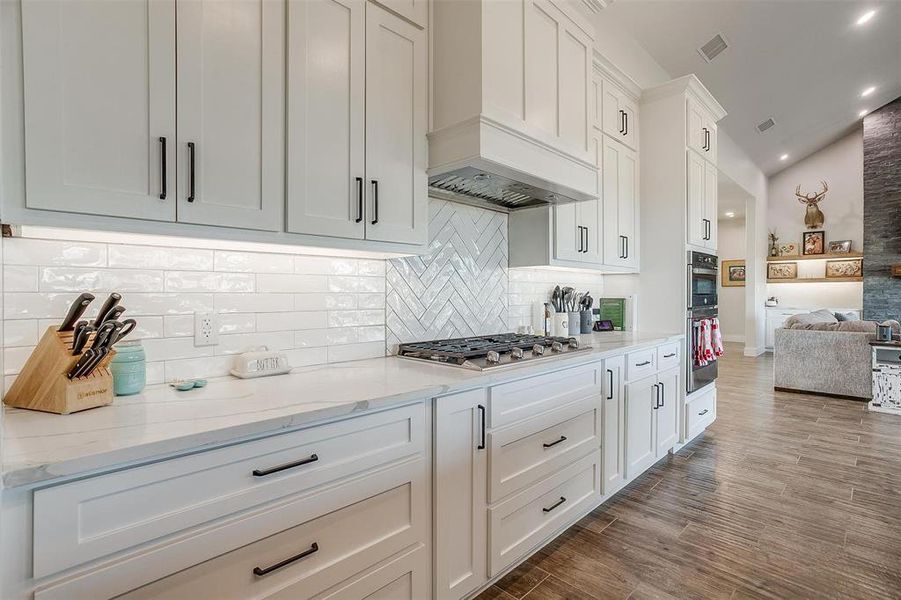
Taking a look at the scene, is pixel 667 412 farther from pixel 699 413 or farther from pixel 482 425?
pixel 482 425

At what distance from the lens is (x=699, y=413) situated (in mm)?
3645

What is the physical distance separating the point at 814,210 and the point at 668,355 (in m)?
8.21

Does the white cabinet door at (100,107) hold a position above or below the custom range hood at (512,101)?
below

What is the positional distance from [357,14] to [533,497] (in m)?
2.09

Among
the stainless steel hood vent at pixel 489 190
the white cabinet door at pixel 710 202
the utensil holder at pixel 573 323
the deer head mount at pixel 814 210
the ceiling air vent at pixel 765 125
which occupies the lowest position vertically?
the utensil holder at pixel 573 323

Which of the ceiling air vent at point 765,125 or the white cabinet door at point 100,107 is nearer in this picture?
the white cabinet door at point 100,107

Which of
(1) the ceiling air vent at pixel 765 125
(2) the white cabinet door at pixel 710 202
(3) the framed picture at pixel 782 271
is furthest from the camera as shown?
(3) the framed picture at pixel 782 271

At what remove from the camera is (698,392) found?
361cm

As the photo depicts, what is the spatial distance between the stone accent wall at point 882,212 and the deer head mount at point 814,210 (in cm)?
89

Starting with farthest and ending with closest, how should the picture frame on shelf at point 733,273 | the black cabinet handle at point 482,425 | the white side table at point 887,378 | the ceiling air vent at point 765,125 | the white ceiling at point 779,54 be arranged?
the picture frame on shelf at point 733,273 → the ceiling air vent at point 765,125 → the white side table at point 887,378 → the white ceiling at point 779,54 → the black cabinet handle at point 482,425

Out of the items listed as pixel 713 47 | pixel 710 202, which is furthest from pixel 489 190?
pixel 713 47

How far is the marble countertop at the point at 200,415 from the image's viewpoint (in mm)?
853

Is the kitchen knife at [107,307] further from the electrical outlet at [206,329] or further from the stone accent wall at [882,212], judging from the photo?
the stone accent wall at [882,212]

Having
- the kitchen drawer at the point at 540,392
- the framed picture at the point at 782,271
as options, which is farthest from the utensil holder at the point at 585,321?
the framed picture at the point at 782,271
